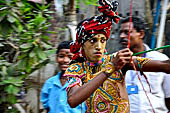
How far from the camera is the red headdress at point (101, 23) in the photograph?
2094 mm

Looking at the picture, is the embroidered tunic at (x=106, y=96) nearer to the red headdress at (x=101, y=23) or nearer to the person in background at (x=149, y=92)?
the red headdress at (x=101, y=23)

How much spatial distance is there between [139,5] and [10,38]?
2518 mm

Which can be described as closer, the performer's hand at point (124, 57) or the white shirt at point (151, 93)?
the performer's hand at point (124, 57)

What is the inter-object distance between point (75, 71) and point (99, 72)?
23cm

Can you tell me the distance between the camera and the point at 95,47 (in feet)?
7.18

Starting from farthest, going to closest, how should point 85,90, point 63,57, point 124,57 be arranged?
point 63,57 < point 85,90 < point 124,57

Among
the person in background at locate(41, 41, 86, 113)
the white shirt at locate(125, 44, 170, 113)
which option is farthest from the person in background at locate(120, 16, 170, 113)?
the person in background at locate(41, 41, 86, 113)

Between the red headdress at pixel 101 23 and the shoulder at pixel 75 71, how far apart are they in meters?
0.20

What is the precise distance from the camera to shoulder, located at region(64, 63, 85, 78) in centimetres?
220

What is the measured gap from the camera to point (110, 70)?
6.30 feet

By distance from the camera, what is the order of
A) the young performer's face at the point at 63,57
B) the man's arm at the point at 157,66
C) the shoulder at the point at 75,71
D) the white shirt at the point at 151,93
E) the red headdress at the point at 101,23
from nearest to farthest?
the man's arm at the point at 157,66
the red headdress at the point at 101,23
the shoulder at the point at 75,71
the white shirt at the point at 151,93
the young performer's face at the point at 63,57

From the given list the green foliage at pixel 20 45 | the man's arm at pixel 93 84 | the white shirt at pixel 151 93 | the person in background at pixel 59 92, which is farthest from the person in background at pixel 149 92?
the green foliage at pixel 20 45

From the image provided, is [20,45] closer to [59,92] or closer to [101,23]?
[59,92]

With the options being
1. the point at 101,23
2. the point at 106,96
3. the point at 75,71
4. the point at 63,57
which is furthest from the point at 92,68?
the point at 63,57
